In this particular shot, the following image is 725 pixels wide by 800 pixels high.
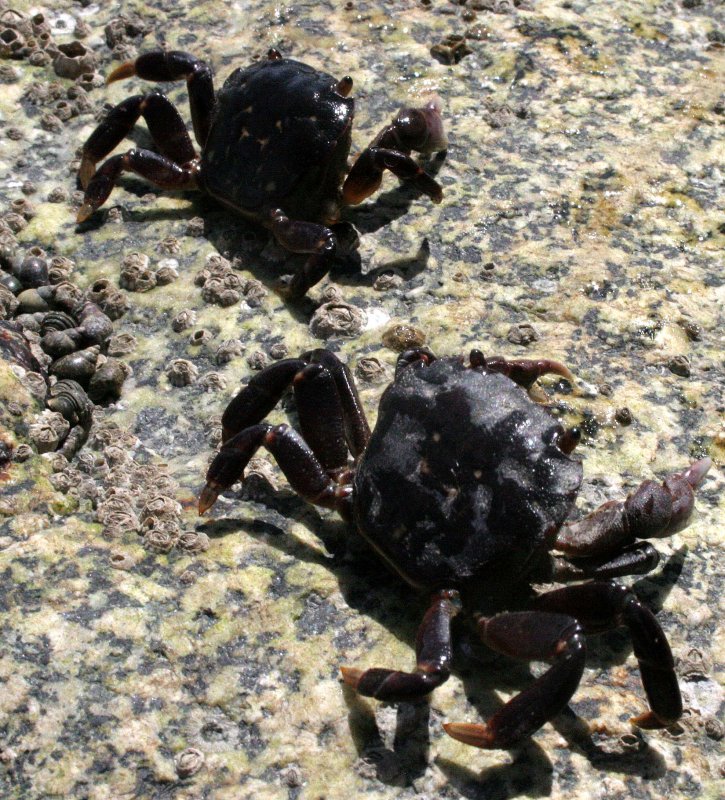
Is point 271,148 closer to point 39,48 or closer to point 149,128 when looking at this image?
point 149,128

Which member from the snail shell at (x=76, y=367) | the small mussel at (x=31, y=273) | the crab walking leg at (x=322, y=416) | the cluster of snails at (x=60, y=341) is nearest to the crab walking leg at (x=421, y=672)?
the crab walking leg at (x=322, y=416)

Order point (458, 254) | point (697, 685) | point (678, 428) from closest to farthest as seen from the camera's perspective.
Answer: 1. point (697, 685)
2. point (678, 428)
3. point (458, 254)

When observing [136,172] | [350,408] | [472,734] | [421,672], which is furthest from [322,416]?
[136,172]

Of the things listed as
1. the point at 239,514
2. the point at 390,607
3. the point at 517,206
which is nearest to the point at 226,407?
the point at 239,514

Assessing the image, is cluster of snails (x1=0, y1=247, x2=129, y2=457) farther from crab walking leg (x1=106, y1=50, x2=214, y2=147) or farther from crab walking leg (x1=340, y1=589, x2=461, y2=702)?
crab walking leg (x1=340, y1=589, x2=461, y2=702)

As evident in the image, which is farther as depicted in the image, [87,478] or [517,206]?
[517,206]

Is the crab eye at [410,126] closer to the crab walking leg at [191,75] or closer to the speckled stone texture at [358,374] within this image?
the speckled stone texture at [358,374]

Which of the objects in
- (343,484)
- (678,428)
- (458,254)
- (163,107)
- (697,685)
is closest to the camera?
(697,685)

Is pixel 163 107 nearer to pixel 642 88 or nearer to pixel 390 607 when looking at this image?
pixel 642 88
